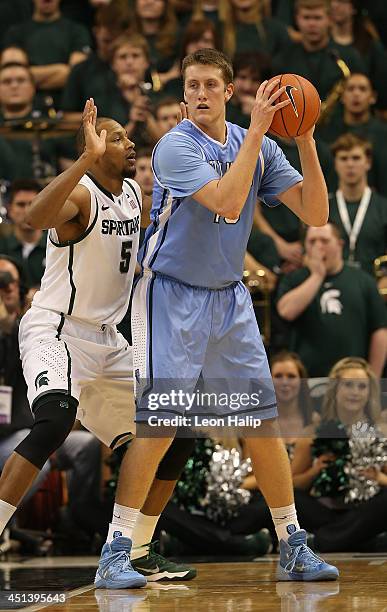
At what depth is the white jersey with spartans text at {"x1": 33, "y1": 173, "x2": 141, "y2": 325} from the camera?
18.2 ft

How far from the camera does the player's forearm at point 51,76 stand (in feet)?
37.0

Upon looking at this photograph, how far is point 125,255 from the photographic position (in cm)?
565

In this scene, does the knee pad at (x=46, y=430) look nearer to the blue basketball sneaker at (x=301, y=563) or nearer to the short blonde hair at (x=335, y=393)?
the blue basketball sneaker at (x=301, y=563)

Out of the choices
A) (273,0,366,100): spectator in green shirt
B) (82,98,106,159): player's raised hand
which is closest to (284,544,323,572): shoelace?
(82,98,106,159): player's raised hand

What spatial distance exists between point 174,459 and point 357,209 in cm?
409

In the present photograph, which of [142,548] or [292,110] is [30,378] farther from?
[292,110]

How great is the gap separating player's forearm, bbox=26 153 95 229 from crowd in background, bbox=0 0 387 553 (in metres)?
2.13

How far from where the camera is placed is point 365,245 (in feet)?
30.6

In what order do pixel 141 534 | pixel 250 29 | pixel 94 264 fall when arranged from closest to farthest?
pixel 94 264
pixel 141 534
pixel 250 29

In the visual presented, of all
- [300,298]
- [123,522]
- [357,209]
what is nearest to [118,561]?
[123,522]

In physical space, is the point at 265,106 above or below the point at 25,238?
below

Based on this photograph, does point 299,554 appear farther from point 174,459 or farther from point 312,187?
point 312,187

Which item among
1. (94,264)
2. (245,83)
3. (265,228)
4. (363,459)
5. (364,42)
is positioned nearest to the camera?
(94,264)

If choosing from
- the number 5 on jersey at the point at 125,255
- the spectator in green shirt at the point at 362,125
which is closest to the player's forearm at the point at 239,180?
the number 5 on jersey at the point at 125,255
